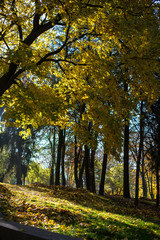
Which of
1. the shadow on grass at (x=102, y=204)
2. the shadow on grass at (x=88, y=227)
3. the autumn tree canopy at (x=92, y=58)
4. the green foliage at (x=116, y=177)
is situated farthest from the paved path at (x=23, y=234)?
the green foliage at (x=116, y=177)

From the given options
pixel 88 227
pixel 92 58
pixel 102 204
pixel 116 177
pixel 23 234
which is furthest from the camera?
pixel 116 177

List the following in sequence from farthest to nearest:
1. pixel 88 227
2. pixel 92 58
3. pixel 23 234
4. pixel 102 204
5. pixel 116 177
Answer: pixel 116 177 < pixel 102 204 < pixel 92 58 < pixel 88 227 < pixel 23 234

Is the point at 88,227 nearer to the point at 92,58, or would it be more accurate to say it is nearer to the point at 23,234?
the point at 23,234

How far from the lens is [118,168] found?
42500mm

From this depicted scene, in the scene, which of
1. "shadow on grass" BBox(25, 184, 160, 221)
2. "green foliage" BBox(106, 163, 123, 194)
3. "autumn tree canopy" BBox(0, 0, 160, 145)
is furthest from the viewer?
"green foliage" BBox(106, 163, 123, 194)

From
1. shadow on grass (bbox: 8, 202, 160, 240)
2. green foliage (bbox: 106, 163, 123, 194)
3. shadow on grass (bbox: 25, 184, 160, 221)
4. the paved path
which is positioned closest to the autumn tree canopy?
shadow on grass (bbox: 25, 184, 160, 221)

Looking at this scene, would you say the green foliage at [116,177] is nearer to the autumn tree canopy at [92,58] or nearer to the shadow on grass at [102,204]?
the shadow on grass at [102,204]

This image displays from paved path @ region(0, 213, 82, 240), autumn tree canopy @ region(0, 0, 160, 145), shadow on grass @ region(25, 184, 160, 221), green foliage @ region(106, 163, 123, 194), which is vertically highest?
autumn tree canopy @ region(0, 0, 160, 145)

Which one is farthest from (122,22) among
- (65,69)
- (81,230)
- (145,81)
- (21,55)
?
(81,230)

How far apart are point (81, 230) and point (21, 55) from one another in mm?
5806

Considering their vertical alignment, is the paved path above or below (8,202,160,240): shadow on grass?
above

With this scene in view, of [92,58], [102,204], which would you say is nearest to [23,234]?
[92,58]

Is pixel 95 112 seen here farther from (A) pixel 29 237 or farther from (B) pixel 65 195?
(A) pixel 29 237

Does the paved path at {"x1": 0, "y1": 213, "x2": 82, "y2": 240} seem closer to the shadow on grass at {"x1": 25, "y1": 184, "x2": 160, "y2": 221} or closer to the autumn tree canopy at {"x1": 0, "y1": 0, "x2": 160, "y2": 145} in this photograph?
the autumn tree canopy at {"x1": 0, "y1": 0, "x2": 160, "y2": 145}
